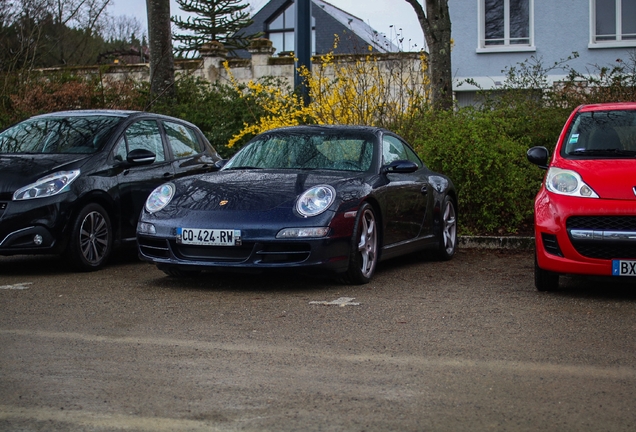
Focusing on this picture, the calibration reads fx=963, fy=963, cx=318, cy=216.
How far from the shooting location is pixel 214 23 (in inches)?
2080

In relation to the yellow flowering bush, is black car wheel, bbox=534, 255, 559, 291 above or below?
below

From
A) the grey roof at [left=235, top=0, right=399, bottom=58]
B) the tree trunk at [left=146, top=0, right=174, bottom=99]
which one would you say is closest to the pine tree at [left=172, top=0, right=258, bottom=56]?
the grey roof at [left=235, top=0, right=399, bottom=58]

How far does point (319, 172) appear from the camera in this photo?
28.6 feet

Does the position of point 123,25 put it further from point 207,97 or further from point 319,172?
point 319,172

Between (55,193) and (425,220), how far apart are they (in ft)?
12.2

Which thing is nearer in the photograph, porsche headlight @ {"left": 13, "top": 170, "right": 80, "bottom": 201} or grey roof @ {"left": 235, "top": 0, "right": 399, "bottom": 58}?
porsche headlight @ {"left": 13, "top": 170, "right": 80, "bottom": 201}

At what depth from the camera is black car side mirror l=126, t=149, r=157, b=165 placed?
10070mm

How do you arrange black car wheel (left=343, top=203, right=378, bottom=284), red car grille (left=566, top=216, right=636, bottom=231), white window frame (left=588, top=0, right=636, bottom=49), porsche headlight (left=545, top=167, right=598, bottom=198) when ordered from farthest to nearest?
white window frame (left=588, top=0, right=636, bottom=49) → black car wheel (left=343, top=203, right=378, bottom=284) → porsche headlight (left=545, top=167, right=598, bottom=198) → red car grille (left=566, top=216, right=636, bottom=231)

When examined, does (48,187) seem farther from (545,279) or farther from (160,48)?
(160,48)

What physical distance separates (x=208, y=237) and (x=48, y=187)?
2.13 m

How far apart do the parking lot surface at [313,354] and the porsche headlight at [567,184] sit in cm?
75

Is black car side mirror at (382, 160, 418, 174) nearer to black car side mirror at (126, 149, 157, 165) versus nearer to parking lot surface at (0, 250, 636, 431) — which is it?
parking lot surface at (0, 250, 636, 431)

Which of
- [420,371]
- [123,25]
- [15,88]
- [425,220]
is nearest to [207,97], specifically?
[15,88]

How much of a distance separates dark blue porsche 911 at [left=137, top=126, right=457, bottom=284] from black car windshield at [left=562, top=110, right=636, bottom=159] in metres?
1.50
